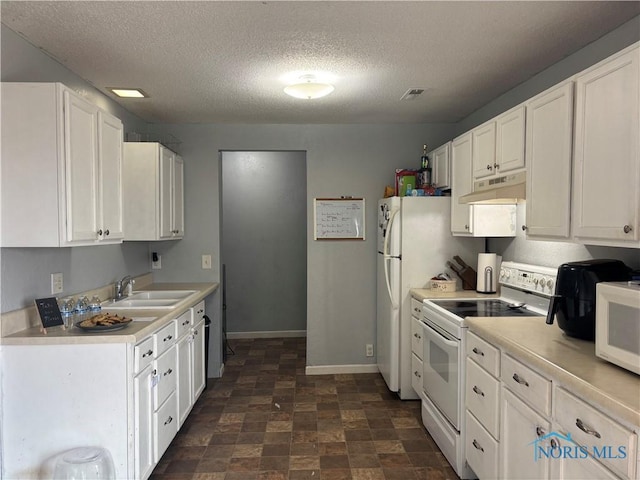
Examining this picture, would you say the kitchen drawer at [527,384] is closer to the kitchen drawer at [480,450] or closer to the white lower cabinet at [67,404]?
the kitchen drawer at [480,450]

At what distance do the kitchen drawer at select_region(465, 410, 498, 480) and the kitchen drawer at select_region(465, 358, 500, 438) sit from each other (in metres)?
0.05

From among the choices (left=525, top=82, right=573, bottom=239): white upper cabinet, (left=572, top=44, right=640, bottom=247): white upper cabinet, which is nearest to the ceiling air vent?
(left=525, top=82, right=573, bottom=239): white upper cabinet

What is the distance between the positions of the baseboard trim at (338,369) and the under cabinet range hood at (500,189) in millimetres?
2085

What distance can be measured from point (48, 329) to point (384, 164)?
310 centimetres

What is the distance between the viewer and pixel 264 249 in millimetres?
5613

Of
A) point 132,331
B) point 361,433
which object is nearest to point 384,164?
point 361,433

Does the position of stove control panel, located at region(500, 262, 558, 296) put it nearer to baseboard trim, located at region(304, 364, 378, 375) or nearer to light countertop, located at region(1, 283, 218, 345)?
baseboard trim, located at region(304, 364, 378, 375)

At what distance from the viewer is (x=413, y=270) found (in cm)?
353

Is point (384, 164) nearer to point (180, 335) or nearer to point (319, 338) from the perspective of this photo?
point (319, 338)

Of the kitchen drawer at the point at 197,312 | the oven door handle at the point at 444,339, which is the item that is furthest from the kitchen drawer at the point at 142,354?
the oven door handle at the point at 444,339

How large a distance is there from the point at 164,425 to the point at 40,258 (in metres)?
1.18

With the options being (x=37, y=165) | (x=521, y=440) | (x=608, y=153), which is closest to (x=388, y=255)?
(x=521, y=440)

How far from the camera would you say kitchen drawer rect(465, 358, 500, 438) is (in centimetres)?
205

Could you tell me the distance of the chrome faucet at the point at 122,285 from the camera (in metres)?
3.20
